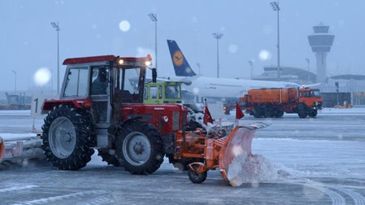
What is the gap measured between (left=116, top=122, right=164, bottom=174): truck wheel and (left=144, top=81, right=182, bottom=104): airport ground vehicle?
13538 millimetres

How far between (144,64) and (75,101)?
1.64 m

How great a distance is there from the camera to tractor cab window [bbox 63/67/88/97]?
1326cm

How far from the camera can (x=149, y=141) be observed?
39.7 ft

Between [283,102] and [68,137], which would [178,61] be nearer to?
[283,102]

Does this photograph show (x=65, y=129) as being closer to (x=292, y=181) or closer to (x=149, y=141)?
(x=149, y=141)

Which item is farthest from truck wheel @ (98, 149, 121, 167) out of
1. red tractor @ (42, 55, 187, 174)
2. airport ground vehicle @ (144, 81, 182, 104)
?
airport ground vehicle @ (144, 81, 182, 104)

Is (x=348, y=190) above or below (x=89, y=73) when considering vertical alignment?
below

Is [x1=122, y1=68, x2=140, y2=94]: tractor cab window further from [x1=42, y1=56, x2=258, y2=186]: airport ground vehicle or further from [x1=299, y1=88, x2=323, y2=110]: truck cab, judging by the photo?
[x1=299, y1=88, x2=323, y2=110]: truck cab

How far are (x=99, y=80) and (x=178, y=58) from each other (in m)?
53.4

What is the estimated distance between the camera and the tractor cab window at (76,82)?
1326 cm

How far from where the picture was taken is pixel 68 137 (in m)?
13.4

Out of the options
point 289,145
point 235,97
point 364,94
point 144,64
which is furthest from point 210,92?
point 144,64

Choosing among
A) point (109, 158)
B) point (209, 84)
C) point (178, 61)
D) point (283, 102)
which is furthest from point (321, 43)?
point (109, 158)

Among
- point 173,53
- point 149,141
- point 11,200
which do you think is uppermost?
point 173,53
